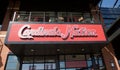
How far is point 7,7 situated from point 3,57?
5.00 meters

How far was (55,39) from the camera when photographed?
393 inches

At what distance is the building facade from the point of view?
10.0 meters

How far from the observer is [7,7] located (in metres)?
14.8

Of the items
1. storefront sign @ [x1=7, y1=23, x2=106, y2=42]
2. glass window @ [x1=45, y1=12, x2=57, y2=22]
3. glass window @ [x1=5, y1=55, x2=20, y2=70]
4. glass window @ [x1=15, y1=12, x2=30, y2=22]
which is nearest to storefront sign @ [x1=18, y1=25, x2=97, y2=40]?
storefront sign @ [x1=7, y1=23, x2=106, y2=42]

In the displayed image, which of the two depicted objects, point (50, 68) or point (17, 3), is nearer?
point (50, 68)

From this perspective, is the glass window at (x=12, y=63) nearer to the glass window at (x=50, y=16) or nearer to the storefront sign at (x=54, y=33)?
the storefront sign at (x=54, y=33)

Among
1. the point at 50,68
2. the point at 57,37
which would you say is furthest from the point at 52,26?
the point at 50,68

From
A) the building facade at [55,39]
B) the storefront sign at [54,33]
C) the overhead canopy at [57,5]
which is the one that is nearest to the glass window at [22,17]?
the building facade at [55,39]

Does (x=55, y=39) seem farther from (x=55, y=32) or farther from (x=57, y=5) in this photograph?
(x=57, y=5)

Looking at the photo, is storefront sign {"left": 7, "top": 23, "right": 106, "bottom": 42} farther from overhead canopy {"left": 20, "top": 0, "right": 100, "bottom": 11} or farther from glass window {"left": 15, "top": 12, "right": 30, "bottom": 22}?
overhead canopy {"left": 20, "top": 0, "right": 100, "bottom": 11}

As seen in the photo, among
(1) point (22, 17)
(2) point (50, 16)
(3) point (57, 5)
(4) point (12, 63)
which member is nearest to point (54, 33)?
(1) point (22, 17)

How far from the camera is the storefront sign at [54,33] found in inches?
390

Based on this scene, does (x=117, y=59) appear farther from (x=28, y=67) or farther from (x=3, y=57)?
(x=3, y=57)

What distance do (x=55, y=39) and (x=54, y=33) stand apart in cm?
38
